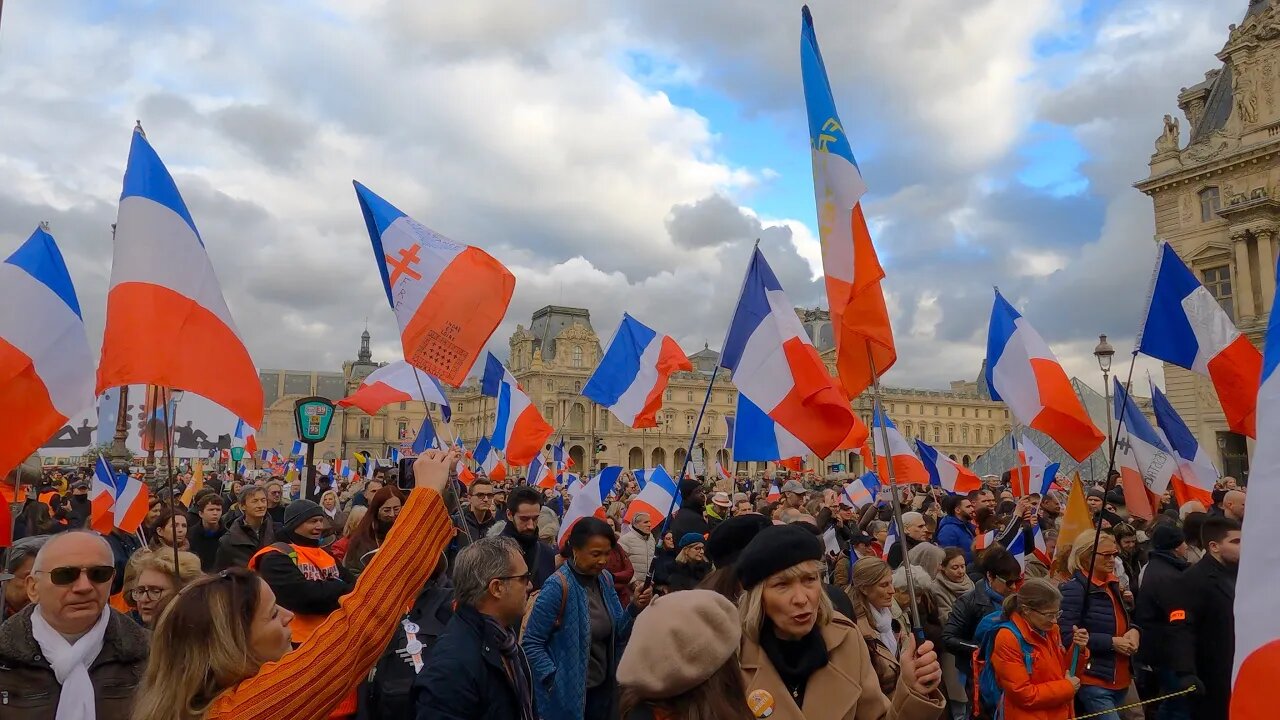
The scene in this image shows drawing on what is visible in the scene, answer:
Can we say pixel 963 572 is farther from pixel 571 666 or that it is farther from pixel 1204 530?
pixel 571 666

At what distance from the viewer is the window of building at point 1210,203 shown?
27.0 m

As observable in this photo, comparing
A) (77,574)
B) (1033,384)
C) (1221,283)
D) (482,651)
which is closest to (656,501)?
(1033,384)

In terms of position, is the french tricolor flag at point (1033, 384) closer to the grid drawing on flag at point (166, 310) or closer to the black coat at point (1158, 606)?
the black coat at point (1158, 606)

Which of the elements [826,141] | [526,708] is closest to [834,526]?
[826,141]

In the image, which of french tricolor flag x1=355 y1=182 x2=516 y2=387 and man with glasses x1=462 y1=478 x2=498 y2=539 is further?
man with glasses x1=462 y1=478 x2=498 y2=539

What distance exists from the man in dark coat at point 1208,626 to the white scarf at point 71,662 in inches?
207

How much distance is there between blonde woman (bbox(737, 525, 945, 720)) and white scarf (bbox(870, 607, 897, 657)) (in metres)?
1.98

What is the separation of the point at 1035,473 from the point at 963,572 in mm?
9197

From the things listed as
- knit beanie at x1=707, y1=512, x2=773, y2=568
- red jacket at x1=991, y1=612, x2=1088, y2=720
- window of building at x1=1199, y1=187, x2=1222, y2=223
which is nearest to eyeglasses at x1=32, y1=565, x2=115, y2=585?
knit beanie at x1=707, y1=512, x2=773, y2=568

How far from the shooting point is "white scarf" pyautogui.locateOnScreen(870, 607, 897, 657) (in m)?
4.82

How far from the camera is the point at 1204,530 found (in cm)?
498

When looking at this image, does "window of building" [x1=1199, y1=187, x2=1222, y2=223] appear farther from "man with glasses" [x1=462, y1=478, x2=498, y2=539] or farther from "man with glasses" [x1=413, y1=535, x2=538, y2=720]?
"man with glasses" [x1=413, y1=535, x2=538, y2=720]

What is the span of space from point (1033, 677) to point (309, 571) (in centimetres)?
368

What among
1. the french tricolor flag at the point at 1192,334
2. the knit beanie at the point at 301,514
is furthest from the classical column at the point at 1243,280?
the knit beanie at the point at 301,514
